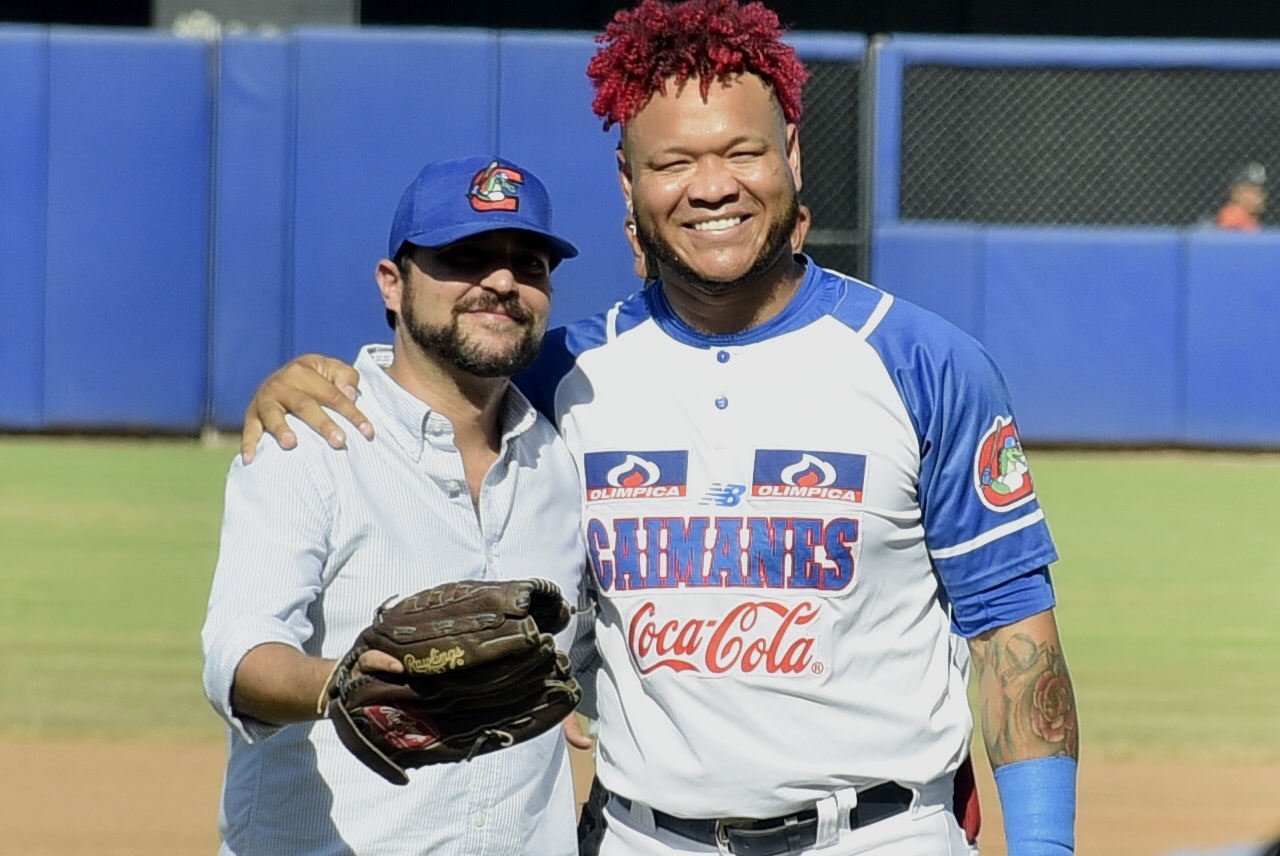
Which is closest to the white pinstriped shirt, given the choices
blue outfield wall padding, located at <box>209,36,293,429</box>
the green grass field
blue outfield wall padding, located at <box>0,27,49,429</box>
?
the green grass field

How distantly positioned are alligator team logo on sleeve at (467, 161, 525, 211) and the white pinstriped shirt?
373 mm

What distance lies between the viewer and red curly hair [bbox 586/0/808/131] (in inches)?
121

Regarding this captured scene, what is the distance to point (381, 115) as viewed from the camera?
13.8 meters

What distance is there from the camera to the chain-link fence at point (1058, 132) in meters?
14.2

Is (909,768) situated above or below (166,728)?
above

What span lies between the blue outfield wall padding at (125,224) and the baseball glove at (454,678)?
39.1 feet

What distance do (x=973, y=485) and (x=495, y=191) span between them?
898 millimetres

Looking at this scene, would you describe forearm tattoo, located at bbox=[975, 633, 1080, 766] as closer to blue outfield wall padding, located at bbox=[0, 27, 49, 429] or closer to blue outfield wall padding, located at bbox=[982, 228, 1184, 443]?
blue outfield wall padding, located at bbox=[982, 228, 1184, 443]

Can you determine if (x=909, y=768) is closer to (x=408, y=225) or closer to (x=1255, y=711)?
(x=408, y=225)

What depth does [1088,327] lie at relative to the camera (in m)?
14.2

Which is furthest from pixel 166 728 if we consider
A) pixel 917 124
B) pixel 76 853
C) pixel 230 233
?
pixel 917 124

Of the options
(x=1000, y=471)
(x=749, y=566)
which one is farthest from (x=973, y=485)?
(x=749, y=566)

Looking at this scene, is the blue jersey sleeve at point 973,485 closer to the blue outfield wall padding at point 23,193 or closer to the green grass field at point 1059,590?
the green grass field at point 1059,590

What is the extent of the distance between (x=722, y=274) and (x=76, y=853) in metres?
3.37
